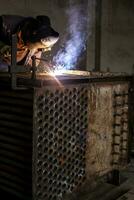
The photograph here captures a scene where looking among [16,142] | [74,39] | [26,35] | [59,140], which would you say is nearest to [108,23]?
[74,39]

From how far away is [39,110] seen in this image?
2953mm

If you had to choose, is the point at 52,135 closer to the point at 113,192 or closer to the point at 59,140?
the point at 59,140

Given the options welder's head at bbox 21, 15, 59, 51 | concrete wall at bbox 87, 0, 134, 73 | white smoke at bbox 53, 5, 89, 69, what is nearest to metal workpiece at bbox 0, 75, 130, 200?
welder's head at bbox 21, 15, 59, 51

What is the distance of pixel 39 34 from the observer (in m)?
3.73

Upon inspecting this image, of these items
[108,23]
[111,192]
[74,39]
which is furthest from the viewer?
[108,23]

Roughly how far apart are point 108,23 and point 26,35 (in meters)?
3.85

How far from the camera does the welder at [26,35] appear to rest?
376cm

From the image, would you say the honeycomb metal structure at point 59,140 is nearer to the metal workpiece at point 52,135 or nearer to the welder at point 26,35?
the metal workpiece at point 52,135

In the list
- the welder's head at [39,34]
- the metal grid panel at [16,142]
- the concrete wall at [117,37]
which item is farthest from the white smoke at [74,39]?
the metal grid panel at [16,142]

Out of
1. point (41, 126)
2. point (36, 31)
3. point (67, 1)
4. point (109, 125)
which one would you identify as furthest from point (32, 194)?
point (67, 1)

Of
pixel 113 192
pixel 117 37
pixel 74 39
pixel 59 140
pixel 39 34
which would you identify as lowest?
pixel 113 192

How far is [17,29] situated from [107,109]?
1.68 m

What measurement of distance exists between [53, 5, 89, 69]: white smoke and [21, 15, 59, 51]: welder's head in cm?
187

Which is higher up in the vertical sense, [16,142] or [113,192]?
[16,142]
